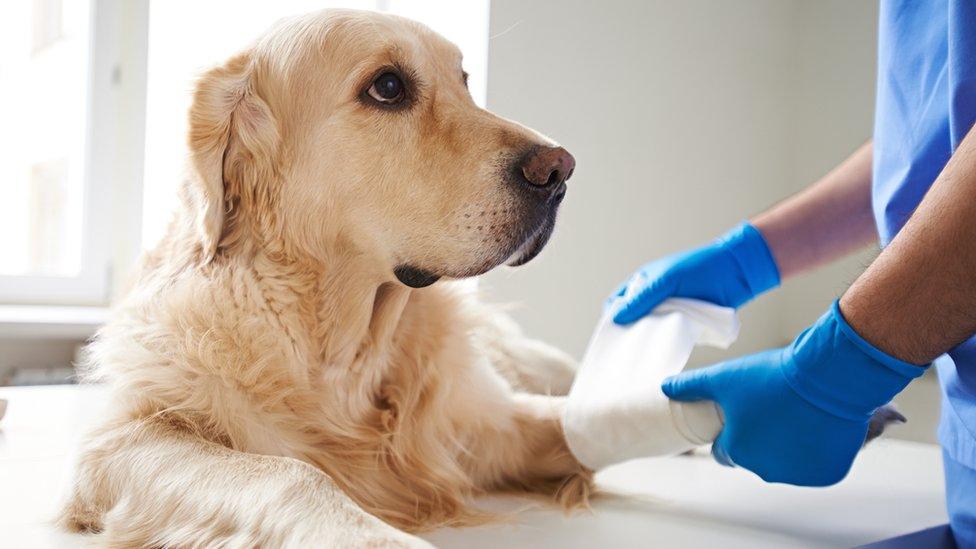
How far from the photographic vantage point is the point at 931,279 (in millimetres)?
820

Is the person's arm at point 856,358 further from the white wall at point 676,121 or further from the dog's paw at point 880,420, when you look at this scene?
the white wall at point 676,121

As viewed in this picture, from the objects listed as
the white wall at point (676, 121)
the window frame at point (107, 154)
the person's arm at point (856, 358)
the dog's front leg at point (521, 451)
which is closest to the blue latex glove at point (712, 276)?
the dog's front leg at point (521, 451)

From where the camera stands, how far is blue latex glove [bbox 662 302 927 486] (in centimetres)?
92

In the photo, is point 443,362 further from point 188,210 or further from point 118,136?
point 118,136

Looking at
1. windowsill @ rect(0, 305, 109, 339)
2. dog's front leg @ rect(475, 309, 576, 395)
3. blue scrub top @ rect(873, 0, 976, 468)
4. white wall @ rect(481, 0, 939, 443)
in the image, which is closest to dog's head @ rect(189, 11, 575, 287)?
blue scrub top @ rect(873, 0, 976, 468)

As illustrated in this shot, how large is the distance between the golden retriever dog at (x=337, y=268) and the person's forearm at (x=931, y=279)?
17.3 inches

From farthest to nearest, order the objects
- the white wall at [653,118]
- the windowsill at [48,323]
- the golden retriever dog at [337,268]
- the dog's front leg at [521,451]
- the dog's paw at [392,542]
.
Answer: the white wall at [653,118], the windowsill at [48,323], the dog's front leg at [521,451], the golden retriever dog at [337,268], the dog's paw at [392,542]

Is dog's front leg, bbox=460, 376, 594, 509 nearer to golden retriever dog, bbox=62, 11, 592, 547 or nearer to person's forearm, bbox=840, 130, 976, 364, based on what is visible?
golden retriever dog, bbox=62, 11, 592, 547

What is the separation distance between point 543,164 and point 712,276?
518 mm

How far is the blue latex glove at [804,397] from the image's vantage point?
92 cm

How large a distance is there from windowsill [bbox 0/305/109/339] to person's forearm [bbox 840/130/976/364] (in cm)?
237

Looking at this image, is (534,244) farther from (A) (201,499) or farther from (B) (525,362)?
(B) (525,362)

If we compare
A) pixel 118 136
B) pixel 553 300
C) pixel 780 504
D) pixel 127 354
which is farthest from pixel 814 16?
pixel 127 354

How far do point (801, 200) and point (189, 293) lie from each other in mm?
1066
